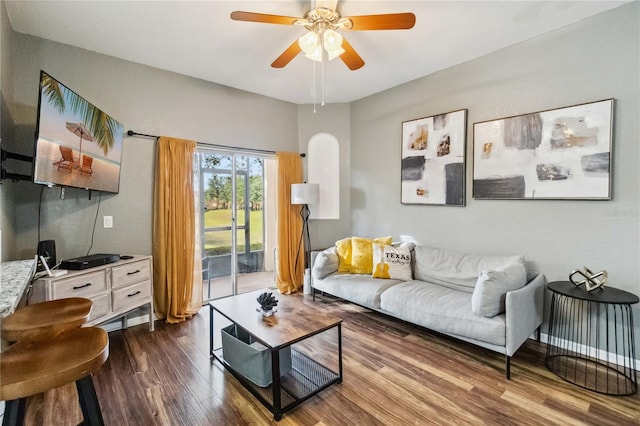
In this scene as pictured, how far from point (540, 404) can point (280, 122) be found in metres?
4.16

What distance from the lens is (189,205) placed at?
3.43 m

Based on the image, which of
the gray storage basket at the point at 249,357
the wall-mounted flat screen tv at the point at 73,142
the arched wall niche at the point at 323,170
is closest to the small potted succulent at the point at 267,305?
the gray storage basket at the point at 249,357

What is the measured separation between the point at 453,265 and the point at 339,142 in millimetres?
2493

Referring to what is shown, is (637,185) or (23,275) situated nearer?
(23,275)

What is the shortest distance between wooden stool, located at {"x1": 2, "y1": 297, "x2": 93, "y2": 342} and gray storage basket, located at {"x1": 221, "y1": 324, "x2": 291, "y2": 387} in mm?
978

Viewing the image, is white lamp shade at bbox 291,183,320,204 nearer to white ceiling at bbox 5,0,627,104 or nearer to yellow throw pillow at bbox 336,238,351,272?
yellow throw pillow at bbox 336,238,351,272

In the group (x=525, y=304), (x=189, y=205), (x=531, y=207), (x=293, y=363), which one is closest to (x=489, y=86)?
(x=531, y=207)

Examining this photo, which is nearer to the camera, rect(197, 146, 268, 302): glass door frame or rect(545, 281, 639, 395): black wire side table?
rect(545, 281, 639, 395): black wire side table

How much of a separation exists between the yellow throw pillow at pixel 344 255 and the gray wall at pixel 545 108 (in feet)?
2.36

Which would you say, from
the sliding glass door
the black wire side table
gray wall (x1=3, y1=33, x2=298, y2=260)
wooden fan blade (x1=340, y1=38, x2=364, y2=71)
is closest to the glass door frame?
the sliding glass door

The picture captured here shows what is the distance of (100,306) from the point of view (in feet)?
8.04

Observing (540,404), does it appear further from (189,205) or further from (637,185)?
(189,205)

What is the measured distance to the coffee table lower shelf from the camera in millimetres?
1932

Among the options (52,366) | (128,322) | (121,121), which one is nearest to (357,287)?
(128,322)
